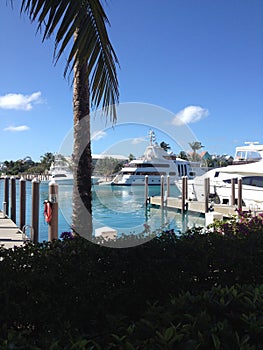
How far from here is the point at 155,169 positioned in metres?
34.6

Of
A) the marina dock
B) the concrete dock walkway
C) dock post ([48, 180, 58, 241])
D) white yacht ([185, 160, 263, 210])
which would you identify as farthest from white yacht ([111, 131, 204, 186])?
dock post ([48, 180, 58, 241])

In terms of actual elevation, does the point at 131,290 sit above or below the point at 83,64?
below

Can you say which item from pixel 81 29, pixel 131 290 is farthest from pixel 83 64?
pixel 131 290

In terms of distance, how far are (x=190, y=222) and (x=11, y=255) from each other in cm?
1783

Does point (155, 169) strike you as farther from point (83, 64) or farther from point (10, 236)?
point (83, 64)

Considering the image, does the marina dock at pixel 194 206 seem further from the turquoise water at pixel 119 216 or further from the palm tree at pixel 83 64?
the palm tree at pixel 83 64

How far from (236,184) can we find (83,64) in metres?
19.4

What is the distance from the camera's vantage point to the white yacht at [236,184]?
20938 millimetres

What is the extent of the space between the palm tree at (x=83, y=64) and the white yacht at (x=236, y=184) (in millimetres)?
16419

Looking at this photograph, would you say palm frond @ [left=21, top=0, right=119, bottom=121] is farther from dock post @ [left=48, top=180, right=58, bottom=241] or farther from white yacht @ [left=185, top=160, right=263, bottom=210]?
white yacht @ [left=185, top=160, right=263, bottom=210]

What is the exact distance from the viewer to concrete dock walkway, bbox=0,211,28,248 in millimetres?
10609

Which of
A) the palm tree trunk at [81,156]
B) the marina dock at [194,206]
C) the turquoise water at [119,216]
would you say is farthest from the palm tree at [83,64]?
the marina dock at [194,206]

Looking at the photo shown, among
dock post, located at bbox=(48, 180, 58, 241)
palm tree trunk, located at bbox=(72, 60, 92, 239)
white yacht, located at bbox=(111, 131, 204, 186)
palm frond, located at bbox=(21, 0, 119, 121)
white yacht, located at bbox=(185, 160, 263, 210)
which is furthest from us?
white yacht, located at bbox=(111, 131, 204, 186)

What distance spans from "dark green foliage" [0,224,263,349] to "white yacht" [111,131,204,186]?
716 inches
